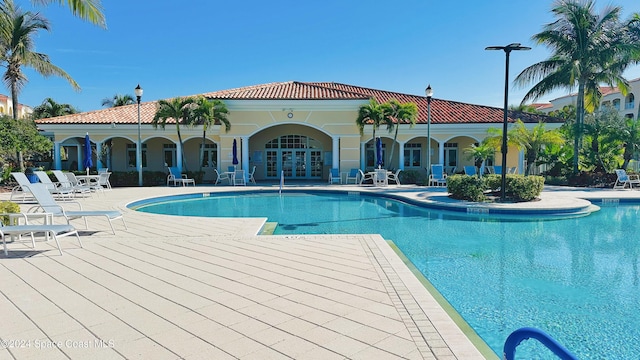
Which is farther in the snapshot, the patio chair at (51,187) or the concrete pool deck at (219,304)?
the patio chair at (51,187)

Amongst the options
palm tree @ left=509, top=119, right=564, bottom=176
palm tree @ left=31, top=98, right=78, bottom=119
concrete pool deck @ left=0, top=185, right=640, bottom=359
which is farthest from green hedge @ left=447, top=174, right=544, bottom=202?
palm tree @ left=31, top=98, right=78, bottom=119

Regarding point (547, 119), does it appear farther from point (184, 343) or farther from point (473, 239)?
point (184, 343)

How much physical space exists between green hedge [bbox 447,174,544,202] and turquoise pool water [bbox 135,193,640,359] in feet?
5.93

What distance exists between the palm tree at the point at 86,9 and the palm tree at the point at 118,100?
113 feet

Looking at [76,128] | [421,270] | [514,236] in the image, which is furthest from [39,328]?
[76,128]

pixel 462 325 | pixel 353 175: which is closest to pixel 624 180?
pixel 353 175

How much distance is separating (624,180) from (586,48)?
670cm

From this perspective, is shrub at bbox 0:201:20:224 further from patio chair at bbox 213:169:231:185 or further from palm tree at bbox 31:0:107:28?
patio chair at bbox 213:169:231:185

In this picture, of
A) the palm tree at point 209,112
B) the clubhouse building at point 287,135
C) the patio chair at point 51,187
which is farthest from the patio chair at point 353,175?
the patio chair at point 51,187

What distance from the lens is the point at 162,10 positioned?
16203 mm

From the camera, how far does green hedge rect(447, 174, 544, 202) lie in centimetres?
1275

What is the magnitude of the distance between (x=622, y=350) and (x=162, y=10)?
17.9m

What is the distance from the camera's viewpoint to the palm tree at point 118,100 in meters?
40.8

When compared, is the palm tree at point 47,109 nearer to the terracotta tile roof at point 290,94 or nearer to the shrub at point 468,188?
the terracotta tile roof at point 290,94
